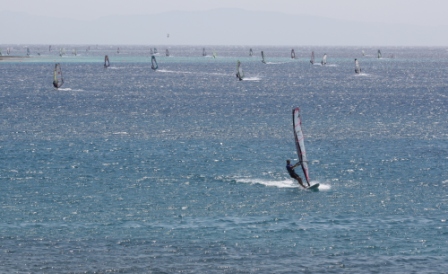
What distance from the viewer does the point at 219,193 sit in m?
58.6

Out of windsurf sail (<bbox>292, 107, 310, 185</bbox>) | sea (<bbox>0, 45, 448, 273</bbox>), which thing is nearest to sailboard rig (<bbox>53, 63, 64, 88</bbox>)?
sea (<bbox>0, 45, 448, 273</bbox>)

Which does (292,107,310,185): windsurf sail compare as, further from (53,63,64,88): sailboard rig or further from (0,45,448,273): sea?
(53,63,64,88): sailboard rig

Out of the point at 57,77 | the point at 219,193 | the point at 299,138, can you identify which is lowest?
the point at 57,77

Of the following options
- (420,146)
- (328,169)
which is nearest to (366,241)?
(328,169)

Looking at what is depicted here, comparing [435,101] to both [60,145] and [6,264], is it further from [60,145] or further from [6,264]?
[6,264]

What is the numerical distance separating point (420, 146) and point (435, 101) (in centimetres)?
6429

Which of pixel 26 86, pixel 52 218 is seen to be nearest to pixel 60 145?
pixel 52 218

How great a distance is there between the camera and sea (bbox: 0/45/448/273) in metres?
42.2

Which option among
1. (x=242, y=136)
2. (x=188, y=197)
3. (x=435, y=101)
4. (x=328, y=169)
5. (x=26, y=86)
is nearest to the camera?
(x=188, y=197)

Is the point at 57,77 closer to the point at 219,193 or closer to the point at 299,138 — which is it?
the point at 299,138

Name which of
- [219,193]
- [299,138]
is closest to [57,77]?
[299,138]

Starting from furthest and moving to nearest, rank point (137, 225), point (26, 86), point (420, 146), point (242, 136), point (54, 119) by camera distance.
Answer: point (26, 86)
point (54, 119)
point (242, 136)
point (420, 146)
point (137, 225)

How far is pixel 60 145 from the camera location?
275 feet

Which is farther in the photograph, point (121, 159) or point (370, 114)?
point (370, 114)
